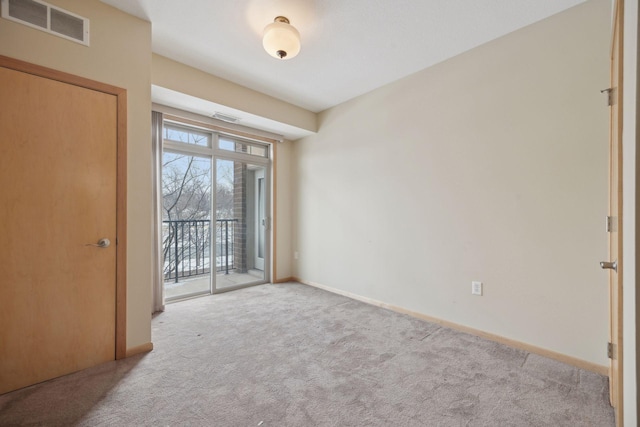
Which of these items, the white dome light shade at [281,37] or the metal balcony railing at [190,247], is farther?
the metal balcony railing at [190,247]


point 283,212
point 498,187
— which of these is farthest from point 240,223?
point 498,187

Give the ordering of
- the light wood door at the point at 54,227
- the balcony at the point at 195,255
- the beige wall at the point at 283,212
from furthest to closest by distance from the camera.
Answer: the beige wall at the point at 283,212
the balcony at the point at 195,255
the light wood door at the point at 54,227

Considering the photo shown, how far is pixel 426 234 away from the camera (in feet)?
9.87

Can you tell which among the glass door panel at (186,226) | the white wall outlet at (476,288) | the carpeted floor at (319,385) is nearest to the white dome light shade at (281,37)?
the glass door panel at (186,226)

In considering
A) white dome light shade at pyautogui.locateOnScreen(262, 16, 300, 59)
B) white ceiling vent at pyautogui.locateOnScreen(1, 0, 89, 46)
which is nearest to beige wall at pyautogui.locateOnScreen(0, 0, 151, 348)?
white ceiling vent at pyautogui.locateOnScreen(1, 0, 89, 46)

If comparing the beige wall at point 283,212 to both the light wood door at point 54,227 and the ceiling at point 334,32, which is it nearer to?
the ceiling at point 334,32

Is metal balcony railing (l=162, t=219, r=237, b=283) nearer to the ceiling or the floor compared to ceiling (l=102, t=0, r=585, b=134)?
nearer to the floor

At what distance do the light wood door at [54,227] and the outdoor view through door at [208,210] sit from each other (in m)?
1.44

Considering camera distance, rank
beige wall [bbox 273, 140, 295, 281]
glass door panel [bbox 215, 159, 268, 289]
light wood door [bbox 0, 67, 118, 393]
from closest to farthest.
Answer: light wood door [bbox 0, 67, 118, 393] → glass door panel [bbox 215, 159, 268, 289] → beige wall [bbox 273, 140, 295, 281]

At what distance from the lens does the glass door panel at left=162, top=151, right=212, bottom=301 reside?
3.72 metres

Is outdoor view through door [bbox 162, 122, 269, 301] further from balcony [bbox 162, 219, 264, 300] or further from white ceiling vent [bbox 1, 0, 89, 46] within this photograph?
white ceiling vent [bbox 1, 0, 89, 46]

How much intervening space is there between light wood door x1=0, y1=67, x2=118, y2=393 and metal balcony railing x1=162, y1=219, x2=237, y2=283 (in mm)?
1755

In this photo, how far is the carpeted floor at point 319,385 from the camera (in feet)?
5.20

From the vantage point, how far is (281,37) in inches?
86.5
